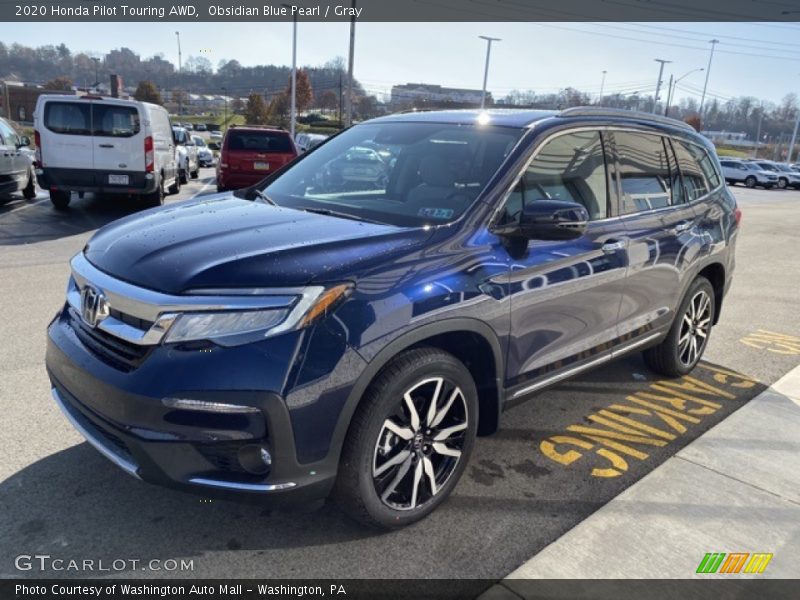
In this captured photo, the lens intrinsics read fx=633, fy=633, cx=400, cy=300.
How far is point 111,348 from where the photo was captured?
8.32ft

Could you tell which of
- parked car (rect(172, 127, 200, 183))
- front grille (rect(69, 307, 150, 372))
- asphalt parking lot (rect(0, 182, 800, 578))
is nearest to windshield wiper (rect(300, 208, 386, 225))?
front grille (rect(69, 307, 150, 372))

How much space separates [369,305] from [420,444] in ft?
2.46

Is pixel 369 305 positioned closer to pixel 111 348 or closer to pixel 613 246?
pixel 111 348

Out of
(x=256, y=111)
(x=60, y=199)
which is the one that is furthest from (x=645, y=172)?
(x=256, y=111)

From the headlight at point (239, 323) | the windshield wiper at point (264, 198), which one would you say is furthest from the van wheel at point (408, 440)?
the windshield wiper at point (264, 198)

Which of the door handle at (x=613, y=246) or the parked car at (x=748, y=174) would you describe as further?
the parked car at (x=748, y=174)

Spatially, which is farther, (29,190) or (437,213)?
(29,190)

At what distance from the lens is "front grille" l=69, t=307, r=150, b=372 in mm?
2416

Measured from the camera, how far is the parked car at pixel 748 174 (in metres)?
40.9

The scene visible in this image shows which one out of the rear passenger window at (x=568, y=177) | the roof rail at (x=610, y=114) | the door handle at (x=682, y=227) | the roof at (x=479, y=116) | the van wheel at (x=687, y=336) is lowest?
the van wheel at (x=687, y=336)

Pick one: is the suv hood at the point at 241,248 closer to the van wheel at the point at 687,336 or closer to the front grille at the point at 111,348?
the front grille at the point at 111,348

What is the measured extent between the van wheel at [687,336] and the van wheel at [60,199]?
1098 cm

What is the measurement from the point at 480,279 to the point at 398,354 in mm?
565

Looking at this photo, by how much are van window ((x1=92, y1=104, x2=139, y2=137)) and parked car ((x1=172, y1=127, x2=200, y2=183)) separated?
4993 millimetres
